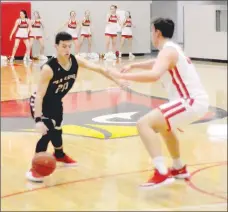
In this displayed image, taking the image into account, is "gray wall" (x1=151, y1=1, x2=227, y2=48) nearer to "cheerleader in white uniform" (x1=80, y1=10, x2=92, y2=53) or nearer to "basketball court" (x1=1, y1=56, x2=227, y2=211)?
"cheerleader in white uniform" (x1=80, y1=10, x2=92, y2=53)

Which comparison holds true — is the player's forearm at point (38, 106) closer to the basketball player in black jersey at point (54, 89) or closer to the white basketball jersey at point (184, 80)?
the basketball player in black jersey at point (54, 89)

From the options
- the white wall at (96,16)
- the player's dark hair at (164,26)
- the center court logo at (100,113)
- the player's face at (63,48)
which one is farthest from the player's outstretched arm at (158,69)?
the white wall at (96,16)

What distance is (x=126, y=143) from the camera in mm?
6711

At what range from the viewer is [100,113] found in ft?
27.8

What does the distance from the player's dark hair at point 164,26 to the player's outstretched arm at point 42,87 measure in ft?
3.50

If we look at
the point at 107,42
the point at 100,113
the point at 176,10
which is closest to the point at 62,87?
the point at 100,113

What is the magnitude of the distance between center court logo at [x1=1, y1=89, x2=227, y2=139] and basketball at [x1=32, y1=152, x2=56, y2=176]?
1.85m

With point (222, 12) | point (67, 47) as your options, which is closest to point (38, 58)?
point (222, 12)

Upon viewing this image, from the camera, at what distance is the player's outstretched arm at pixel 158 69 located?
4.69 meters

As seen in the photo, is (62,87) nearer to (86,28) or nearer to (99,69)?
(99,69)

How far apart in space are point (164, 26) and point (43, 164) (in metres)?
1.59

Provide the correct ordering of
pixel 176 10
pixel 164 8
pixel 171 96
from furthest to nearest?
pixel 164 8 < pixel 176 10 < pixel 171 96

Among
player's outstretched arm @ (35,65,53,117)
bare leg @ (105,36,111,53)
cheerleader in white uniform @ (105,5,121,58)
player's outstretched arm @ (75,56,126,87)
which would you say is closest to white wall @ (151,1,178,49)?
cheerleader in white uniform @ (105,5,121,58)

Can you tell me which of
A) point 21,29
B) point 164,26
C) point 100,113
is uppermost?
point 164,26
